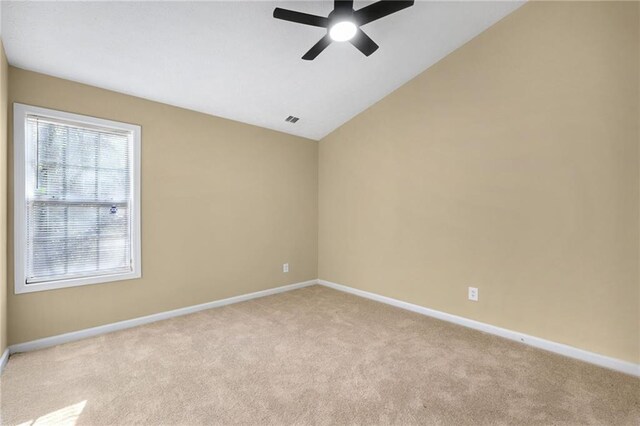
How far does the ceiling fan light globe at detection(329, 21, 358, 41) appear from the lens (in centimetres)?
202

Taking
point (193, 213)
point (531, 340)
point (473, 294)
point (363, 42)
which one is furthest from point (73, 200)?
point (531, 340)

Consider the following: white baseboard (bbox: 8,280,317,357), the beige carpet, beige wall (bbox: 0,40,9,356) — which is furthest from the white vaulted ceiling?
the beige carpet

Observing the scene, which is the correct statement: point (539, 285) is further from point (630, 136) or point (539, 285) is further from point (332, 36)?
point (332, 36)

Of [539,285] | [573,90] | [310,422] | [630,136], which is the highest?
[573,90]

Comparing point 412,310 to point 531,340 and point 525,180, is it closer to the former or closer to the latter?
point 531,340

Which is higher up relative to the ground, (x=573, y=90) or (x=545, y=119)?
(x=573, y=90)

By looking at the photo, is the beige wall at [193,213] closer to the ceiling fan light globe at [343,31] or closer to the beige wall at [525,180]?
the beige wall at [525,180]

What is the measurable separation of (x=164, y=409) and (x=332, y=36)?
8.85 feet

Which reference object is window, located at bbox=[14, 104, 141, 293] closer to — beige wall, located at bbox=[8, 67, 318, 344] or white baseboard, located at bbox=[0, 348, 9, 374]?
beige wall, located at bbox=[8, 67, 318, 344]

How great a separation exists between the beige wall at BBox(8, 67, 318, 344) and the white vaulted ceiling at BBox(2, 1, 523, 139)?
0.21 m

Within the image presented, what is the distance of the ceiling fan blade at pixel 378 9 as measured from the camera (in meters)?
1.84

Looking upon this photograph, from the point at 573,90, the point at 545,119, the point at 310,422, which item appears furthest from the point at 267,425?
the point at 573,90

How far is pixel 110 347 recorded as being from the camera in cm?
252

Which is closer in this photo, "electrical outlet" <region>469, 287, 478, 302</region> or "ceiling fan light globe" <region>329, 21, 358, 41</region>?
"ceiling fan light globe" <region>329, 21, 358, 41</region>
